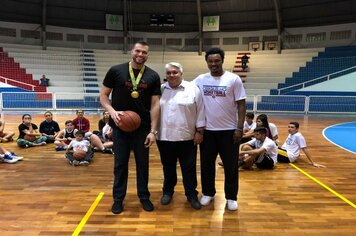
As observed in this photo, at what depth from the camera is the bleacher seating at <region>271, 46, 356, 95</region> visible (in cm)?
1591

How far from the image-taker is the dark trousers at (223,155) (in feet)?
9.80

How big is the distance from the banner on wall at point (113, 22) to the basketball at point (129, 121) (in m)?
18.3

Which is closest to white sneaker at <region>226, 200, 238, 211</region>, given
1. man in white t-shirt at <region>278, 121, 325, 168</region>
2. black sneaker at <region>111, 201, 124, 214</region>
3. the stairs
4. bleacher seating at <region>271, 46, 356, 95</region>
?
black sneaker at <region>111, 201, 124, 214</region>

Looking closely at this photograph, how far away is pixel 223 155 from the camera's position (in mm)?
3027

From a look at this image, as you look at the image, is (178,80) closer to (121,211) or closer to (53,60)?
(121,211)

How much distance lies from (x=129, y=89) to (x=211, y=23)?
17.8 m

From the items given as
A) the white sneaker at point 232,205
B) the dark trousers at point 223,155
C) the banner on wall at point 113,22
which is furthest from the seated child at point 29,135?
the banner on wall at point 113,22

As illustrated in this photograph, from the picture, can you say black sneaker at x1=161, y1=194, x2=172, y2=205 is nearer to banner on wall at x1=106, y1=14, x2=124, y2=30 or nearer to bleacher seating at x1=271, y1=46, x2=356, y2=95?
bleacher seating at x1=271, y1=46, x2=356, y2=95

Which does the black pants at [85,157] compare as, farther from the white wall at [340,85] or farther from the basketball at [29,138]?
the white wall at [340,85]

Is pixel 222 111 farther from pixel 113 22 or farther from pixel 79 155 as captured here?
pixel 113 22

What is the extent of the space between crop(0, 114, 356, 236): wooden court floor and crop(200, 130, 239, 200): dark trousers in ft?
1.02

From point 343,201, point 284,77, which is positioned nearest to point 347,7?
point 284,77

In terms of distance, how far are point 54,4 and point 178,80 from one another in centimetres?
1840

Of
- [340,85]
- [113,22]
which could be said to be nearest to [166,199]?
[340,85]
